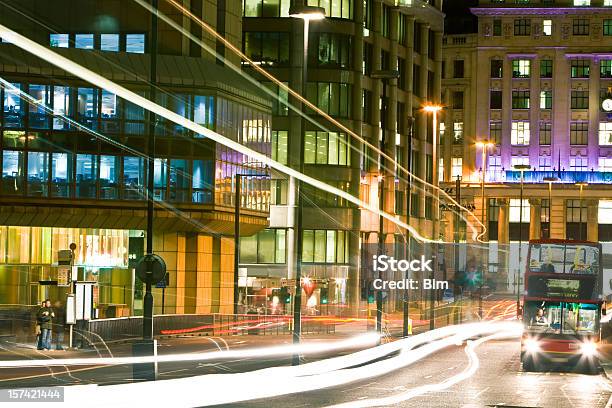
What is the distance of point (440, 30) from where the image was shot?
115562 mm

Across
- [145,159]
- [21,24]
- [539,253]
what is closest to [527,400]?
[539,253]

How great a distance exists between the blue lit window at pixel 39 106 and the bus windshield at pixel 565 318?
28773mm

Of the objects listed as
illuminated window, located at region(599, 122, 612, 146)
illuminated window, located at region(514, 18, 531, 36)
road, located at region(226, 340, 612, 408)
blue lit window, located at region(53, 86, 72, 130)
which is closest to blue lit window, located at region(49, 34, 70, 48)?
blue lit window, located at region(53, 86, 72, 130)

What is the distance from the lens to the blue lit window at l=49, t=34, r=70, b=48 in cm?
6713

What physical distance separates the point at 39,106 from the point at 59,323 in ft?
56.3

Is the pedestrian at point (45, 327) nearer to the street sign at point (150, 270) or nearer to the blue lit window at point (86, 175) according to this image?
the street sign at point (150, 270)

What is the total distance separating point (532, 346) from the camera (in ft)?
139

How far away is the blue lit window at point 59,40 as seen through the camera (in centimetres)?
6713

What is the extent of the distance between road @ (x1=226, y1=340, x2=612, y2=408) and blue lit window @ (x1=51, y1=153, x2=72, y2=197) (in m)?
24.2

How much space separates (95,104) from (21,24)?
21.5 feet

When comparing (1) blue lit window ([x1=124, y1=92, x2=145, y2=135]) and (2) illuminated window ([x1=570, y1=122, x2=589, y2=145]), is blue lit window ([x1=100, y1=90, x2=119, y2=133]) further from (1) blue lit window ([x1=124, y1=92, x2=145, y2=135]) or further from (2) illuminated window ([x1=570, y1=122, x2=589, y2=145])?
(2) illuminated window ([x1=570, y1=122, x2=589, y2=145])

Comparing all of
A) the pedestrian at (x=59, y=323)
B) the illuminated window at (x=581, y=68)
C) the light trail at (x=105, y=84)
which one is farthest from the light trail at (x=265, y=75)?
the illuminated window at (x=581, y=68)

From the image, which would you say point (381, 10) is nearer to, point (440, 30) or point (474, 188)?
point (440, 30)

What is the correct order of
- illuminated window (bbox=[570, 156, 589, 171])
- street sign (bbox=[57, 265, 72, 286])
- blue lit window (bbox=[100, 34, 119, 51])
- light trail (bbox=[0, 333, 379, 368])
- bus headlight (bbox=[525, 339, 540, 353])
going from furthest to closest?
illuminated window (bbox=[570, 156, 589, 171])
blue lit window (bbox=[100, 34, 119, 51])
street sign (bbox=[57, 265, 72, 286])
bus headlight (bbox=[525, 339, 540, 353])
light trail (bbox=[0, 333, 379, 368])
